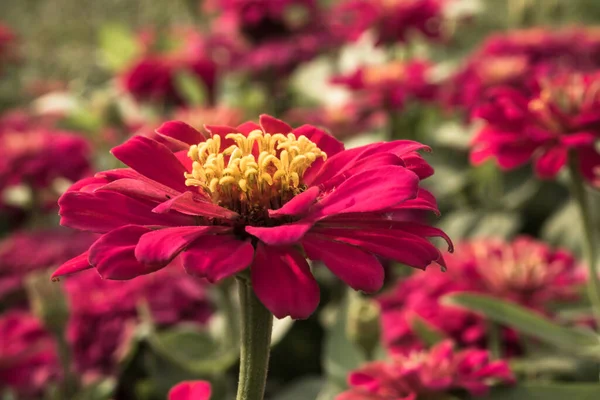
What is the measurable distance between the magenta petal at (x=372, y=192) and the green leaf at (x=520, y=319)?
10.9 inches

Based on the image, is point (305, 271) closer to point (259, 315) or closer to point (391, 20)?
point (259, 315)

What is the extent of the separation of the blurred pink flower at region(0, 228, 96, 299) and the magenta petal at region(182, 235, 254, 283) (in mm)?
725

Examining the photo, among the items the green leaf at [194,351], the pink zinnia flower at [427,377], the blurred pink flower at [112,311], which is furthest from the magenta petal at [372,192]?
the blurred pink flower at [112,311]

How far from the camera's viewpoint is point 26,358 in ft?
3.16

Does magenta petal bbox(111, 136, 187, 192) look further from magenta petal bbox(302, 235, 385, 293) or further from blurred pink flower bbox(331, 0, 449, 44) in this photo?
blurred pink flower bbox(331, 0, 449, 44)

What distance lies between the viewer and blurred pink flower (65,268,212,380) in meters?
0.97

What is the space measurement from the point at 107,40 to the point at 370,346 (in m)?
1.50

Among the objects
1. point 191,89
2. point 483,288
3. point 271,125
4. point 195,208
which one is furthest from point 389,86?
point 195,208

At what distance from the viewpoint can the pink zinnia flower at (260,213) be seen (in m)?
0.42

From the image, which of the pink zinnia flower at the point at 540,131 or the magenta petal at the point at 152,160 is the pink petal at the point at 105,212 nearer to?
the magenta petal at the point at 152,160

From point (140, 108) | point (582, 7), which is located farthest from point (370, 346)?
point (582, 7)

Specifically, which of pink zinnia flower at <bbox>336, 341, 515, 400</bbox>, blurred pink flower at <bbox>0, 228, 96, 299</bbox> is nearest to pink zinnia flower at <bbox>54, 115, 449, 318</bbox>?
pink zinnia flower at <bbox>336, 341, 515, 400</bbox>

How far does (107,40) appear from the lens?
2072mm

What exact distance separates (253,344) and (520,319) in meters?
0.32
